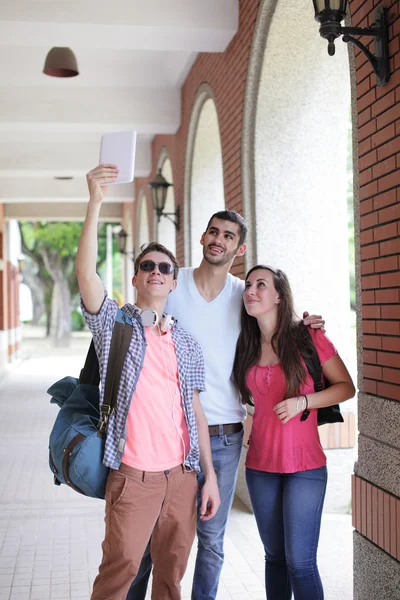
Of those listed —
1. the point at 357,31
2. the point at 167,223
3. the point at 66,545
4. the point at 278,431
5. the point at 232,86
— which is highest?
the point at 232,86

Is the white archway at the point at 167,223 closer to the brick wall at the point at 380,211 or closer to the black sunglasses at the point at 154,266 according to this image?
the brick wall at the point at 380,211

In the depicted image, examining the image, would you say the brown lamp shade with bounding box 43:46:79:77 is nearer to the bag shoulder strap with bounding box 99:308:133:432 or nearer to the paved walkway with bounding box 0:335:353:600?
the paved walkway with bounding box 0:335:353:600

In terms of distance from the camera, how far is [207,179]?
30.5 ft

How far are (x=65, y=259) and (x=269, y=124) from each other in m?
29.4

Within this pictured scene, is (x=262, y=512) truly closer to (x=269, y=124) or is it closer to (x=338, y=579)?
(x=338, y=579)

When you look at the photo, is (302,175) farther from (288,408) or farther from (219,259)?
(288,408)

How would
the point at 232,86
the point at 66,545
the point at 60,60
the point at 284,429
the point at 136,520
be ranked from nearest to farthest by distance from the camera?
the point at 136,520 → the point at 284,429 → the point at 66,545 → the point at 232,86 → the point at 60,60

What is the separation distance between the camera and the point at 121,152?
2744 millimetres

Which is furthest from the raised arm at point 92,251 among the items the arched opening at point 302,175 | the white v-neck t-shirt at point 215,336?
the arched opening at point 302,175

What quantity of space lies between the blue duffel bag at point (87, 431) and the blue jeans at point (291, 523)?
73 cm

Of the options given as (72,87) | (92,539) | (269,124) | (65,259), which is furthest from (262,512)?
(65,259)

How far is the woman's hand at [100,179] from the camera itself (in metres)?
2.71

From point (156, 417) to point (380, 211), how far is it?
4.63 ft

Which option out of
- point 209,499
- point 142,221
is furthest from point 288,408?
point 142,221
